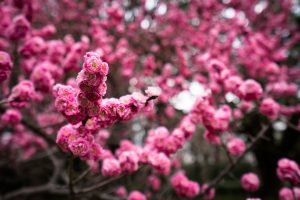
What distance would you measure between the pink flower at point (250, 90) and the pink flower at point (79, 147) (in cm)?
128

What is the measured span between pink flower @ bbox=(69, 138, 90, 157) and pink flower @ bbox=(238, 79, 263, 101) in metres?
1.28

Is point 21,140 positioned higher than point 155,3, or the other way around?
point 155,3

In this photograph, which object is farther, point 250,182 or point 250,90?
point 250,182

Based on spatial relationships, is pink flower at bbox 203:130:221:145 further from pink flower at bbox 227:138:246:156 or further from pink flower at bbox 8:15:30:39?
pink flower at bbox 8:15:30:39

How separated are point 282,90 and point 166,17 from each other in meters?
3.27

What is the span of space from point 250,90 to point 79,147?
133 cm

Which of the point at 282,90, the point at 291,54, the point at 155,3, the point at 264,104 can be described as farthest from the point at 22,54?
the point at 291,54

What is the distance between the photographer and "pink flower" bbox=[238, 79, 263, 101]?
2123 millimetres

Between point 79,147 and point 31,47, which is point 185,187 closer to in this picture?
point 79,147

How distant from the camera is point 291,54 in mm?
8172

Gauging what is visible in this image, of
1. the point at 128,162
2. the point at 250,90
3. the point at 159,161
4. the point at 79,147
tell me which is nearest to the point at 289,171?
the point at 250,90

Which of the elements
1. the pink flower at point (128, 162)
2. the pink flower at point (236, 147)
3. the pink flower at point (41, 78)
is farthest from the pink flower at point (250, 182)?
the pink flower at point (41, 78)

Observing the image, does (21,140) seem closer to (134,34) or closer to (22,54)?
(134,34)

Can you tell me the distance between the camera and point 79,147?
50.8 inches
